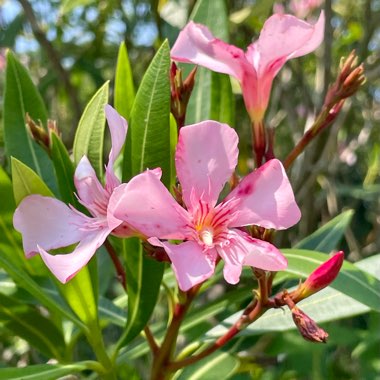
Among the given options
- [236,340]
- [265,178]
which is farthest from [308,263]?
[236,340]

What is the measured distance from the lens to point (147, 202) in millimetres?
715

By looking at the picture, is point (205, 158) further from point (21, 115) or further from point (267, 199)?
point (21, 115)

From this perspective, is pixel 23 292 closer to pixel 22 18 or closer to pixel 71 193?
pixel 71 193

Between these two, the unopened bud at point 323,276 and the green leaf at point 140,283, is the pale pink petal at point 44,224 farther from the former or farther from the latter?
the unopened bud at point 323,276

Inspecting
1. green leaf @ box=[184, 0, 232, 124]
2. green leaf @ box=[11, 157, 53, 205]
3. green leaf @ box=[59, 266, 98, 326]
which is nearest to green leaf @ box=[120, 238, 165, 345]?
green leaf @ box=[59, 266, 98, 326]

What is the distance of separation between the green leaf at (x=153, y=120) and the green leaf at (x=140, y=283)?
0.13 metres

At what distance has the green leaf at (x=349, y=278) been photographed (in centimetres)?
80

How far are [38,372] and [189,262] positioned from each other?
259 millimetres

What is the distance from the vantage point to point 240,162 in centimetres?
202

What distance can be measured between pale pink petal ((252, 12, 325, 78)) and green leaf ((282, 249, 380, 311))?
0.23 m

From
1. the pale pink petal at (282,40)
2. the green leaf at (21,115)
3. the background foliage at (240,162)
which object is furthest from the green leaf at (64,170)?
the pale pink petal at (282,40)

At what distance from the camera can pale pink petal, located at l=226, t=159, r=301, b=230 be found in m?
0.74

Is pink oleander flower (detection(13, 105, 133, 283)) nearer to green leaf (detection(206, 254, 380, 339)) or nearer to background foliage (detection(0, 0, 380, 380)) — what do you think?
background foliage (detection(0, 0, 380, 380))

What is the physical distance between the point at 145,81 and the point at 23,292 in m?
0.45
